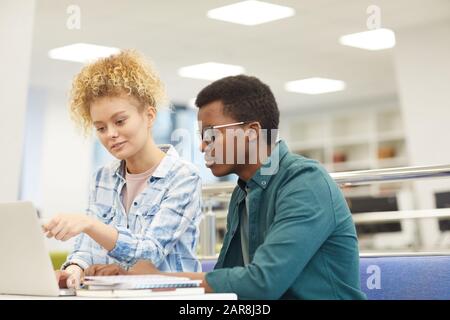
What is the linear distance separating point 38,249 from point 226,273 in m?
0.32

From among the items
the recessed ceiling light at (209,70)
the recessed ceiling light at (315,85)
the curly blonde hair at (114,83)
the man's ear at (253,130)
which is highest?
the recessed ceiling light at (209,70)

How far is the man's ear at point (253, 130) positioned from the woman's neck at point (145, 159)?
300 millimetres

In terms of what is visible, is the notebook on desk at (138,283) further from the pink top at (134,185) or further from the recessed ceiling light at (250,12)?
the recessed ceiling light at (250,12)

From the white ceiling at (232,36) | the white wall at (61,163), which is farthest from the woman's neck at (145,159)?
the white wall at (61,163)

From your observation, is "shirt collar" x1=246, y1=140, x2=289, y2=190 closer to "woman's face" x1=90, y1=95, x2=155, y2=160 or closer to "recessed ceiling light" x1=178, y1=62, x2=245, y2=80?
"woman's face" x1=90, y1=95, x2=155, y2=160

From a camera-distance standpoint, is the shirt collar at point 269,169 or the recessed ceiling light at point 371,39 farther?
the recessed ceiling light at point 371,39

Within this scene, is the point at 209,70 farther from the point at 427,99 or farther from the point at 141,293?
the point at 141,293

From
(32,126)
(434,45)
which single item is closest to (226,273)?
(434,45)

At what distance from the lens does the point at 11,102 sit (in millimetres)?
3176

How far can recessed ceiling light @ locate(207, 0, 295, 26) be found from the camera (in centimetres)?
503

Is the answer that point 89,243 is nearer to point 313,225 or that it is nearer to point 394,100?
point 313,225

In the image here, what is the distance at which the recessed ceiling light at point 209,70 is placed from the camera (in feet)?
22.3

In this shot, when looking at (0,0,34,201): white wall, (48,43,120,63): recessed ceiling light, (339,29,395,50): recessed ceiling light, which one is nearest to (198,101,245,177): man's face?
(0,0,34,201): white wall
